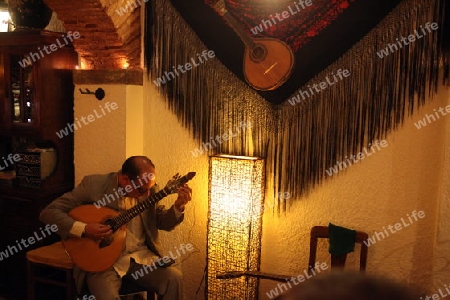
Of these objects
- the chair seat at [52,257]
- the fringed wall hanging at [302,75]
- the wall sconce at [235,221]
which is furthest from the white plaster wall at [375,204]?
the chair seat at [52,257]

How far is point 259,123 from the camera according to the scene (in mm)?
2998

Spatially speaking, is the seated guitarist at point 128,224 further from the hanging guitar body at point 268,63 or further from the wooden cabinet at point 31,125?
the hanging guitar body at point 268,63

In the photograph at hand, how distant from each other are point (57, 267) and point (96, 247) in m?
0.36

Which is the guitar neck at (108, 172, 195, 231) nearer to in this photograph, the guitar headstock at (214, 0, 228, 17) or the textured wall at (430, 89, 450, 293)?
the guitar headstock at (214, 0, 228, 17)

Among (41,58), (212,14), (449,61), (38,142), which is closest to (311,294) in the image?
(449,61)

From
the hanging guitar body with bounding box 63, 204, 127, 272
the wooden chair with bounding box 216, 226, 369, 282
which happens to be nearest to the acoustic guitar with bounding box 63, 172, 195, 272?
the hanging guitar body with bounding box 63, 204, 127, 272

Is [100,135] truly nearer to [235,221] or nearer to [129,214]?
[129,214]

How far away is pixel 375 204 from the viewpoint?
276 cm

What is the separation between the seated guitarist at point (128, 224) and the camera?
262cm

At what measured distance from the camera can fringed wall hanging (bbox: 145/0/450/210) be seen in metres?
2.58

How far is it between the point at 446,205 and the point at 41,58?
2859 mm

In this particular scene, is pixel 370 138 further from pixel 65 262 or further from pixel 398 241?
pixel 65 262

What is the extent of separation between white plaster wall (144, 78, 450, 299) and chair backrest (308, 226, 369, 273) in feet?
0.43

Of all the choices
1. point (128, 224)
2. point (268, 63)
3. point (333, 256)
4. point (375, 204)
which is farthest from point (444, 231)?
point (128, 224)
